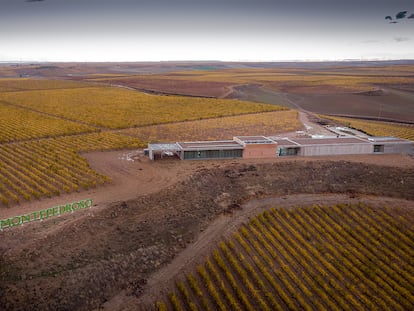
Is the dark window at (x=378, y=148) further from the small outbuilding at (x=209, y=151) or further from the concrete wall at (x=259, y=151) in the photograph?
the small outbuilding at (x=209, y=151)

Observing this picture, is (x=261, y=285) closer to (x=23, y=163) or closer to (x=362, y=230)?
(x=362, y=230)

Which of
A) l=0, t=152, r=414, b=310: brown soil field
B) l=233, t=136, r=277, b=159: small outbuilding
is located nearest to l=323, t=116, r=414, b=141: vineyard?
l=0, t=152, r=414, b=310: brown soil field

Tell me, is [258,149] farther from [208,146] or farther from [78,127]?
[78,127]

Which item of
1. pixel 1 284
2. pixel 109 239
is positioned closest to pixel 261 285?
pixel 109 239

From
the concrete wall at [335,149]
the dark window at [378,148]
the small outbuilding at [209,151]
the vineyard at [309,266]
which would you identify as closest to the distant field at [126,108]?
the small outbuilding at [209,151]

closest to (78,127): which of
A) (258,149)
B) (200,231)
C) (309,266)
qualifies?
(258,149)
